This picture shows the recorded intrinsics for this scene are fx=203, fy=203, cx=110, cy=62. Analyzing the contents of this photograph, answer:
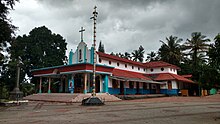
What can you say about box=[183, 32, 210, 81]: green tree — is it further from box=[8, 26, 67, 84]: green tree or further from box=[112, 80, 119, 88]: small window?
box=[8, 26, 67, 84]: green tree

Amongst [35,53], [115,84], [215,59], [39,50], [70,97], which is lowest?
[70,97]

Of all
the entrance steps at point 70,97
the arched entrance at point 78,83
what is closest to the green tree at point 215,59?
the entrance steps at point 70,97

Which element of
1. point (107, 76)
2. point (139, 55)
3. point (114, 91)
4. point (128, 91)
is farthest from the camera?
point (139, 55)

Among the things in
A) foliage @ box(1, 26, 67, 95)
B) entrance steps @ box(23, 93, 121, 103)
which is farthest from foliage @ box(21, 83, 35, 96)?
entrance steps @ box(23, 93, 121, 103)

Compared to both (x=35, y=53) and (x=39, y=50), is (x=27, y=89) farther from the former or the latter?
(x=39, y=50)

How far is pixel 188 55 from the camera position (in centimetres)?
4116

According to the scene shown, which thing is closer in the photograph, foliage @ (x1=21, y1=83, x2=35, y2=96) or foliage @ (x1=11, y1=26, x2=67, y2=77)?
foliage @ (x1=21, y1=83, x2=35, y2=96)

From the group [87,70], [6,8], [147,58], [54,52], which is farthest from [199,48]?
[6,8]

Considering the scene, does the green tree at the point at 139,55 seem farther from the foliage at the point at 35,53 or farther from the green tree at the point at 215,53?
the green tree at the point at 215,53

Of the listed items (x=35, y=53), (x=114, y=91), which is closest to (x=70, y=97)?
(x=114, y=91)

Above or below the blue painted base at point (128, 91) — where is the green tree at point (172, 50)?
above

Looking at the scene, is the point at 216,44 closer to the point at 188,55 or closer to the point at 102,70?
the point at 102,70

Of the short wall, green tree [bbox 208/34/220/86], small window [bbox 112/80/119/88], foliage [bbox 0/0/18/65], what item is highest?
foliage [bbox 0/0/18/65]

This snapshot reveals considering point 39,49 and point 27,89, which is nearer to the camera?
point 27,89
